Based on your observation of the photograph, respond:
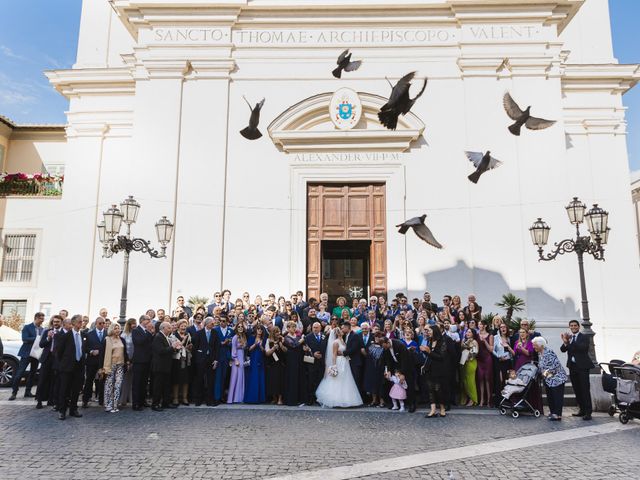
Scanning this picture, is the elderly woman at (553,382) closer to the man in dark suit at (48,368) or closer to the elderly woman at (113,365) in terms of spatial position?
the elderly woman at (113,365)

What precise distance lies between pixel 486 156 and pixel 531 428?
9.16 meters

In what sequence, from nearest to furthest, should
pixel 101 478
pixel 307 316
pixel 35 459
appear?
pixel 101 478 < pixel 35 459 < pixel 307 316

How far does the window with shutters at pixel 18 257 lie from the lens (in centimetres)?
1834

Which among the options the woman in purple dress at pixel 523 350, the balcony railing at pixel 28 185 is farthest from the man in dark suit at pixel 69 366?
the balcony railing at pixel 28 185

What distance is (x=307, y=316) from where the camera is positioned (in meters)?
11.4

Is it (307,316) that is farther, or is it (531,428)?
(307,316)

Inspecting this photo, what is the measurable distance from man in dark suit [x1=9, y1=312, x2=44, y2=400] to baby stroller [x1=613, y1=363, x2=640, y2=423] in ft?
39.0

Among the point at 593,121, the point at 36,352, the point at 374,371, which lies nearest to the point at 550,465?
the point at 374,371

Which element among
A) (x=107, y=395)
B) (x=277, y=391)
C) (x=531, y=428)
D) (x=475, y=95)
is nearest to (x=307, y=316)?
(x=277, y=391)

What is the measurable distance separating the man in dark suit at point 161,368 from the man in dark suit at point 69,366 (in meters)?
1.31

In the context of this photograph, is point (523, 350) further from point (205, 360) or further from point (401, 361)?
point (205, 360)

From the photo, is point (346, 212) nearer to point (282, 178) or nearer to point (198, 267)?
point (282, 178)

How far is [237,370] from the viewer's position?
994cm

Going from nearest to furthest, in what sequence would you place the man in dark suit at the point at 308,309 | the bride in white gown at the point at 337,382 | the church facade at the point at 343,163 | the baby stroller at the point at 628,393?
the baby stroller at the point at 628,393 → the bride in white gown at the point at 337,382 → the man in dark suit at the point at 308,309 → the church facade at the point at 343,163
